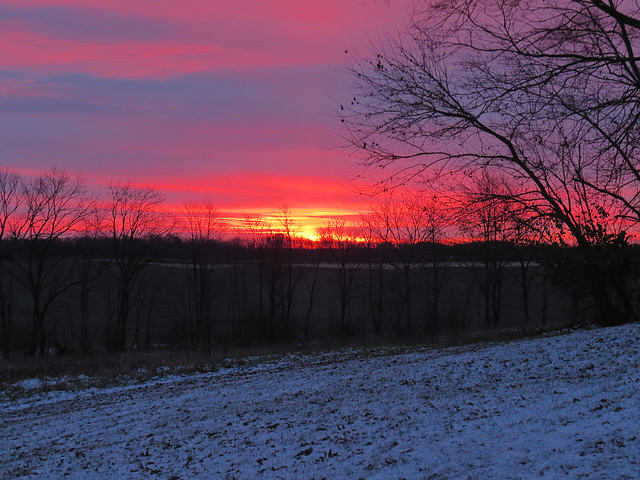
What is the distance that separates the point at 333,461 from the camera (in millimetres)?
5957

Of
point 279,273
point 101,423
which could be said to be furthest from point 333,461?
point 279,273

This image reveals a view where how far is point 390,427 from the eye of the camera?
270 inches

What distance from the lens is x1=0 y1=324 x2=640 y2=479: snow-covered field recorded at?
507 centimetres

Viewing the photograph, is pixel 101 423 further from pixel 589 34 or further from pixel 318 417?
pixel 589 34

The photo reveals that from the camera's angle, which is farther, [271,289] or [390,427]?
[271,289]

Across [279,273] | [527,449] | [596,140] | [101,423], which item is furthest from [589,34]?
[279,273]

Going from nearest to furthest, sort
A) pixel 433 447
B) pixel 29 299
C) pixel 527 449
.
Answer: pixel 527 449 < pixel 433 447 < pixel 29 299

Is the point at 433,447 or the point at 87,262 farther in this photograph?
the point at 87,262

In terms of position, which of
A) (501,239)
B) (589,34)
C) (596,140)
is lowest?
(501,239)

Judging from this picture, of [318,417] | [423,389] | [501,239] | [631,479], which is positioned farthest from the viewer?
[501,239]

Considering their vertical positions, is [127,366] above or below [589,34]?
→ below

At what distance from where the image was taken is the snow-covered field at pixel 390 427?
16.6 ft

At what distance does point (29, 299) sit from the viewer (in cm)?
6969

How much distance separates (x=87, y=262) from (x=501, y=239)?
4635 centimetres
